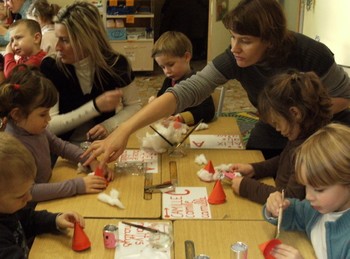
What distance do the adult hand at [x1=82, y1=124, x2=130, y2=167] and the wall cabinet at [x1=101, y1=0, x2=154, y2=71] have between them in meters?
4.26

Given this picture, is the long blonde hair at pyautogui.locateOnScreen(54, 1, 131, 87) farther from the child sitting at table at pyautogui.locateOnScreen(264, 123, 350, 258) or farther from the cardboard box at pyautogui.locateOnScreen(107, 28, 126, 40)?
the cardboard box at pyautogui.locateOnScreen(107, 28, 126, 40)

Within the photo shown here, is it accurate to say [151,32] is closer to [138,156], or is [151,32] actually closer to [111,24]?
[111,24]

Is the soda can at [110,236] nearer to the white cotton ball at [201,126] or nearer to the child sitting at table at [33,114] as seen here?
the child sitting at table at [33,114]

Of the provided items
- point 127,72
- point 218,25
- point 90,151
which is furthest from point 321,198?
point 218,25

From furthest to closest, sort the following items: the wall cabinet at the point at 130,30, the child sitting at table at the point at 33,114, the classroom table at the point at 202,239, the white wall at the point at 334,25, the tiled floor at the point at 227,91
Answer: the wall cabinet at the point at 130,30
the tiled floor at the point at 227,91
the white wall at the point at 334,25
the child sitting at table at the point at 33,114
the classroom table at the point at 202,239

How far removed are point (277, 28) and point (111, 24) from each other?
4.47 metres

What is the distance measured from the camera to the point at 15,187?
4.56 ft

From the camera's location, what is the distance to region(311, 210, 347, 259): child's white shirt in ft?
4.64

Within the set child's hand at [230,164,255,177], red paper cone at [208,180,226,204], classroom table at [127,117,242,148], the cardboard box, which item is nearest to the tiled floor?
the cardboard box

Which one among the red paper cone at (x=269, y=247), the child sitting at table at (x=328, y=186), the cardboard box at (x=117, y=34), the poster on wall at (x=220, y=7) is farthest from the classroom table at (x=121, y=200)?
the cardboard box at (x=117, y=34)

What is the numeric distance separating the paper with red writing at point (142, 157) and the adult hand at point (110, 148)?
0.14m

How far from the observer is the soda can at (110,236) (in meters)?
1.45

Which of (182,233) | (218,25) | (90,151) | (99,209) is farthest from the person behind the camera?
(218,25)

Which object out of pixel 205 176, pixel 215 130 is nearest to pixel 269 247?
pixel 205 176
